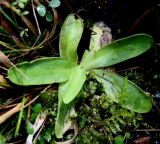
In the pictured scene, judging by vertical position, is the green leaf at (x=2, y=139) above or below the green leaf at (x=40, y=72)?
below

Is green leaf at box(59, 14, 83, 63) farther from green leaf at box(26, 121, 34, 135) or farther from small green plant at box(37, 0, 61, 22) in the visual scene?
green leaf at box(26, 121, 34, 135)

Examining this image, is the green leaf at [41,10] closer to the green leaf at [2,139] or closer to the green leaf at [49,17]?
the green leaf at [49,17]

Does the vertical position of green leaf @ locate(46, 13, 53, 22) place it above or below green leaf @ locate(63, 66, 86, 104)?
above

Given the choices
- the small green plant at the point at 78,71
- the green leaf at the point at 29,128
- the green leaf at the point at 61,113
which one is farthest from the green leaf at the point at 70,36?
the green leaf at the point at 29,128

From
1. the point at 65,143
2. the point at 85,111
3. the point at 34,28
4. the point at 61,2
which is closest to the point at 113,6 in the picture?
the point at 61,2

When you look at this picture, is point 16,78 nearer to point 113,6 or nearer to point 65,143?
point 65,143

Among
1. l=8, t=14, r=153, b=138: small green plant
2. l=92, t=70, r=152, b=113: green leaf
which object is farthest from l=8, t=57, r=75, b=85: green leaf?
l=92, t=70, r=152, b=113: green leaf
